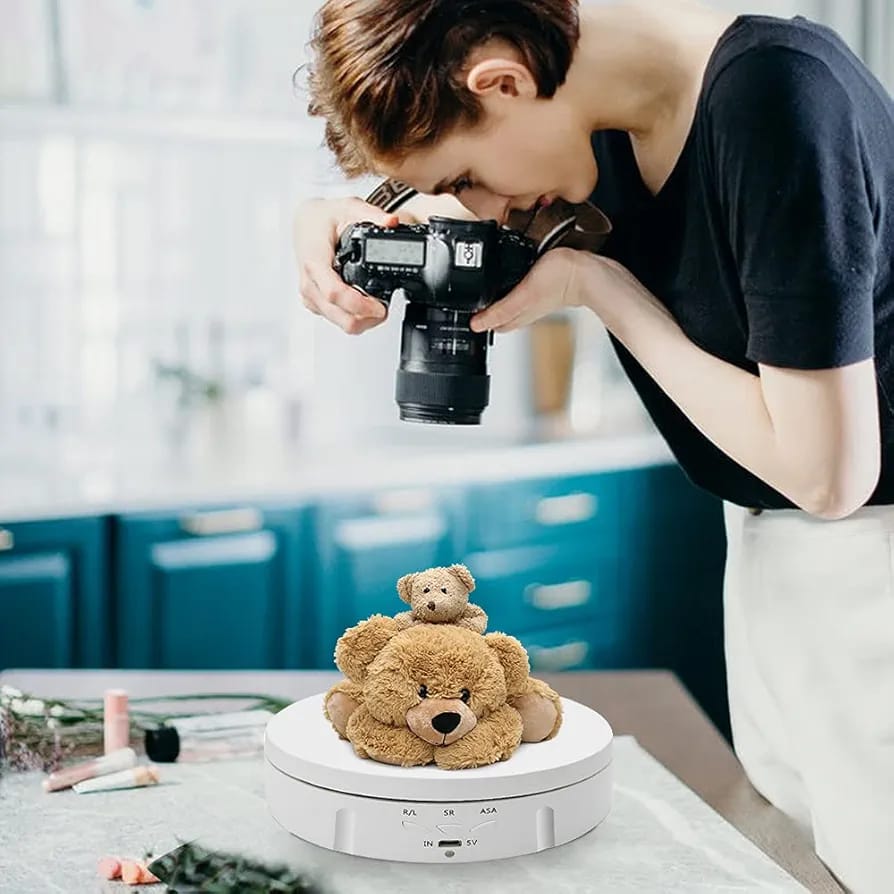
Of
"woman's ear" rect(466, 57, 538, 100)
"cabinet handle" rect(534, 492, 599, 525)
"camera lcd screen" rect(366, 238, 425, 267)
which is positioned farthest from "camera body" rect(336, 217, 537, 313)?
"cabinet handle" rect(534, 492, 599, 525)

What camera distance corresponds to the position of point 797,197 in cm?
92

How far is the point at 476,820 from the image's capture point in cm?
97

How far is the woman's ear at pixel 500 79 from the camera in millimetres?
982

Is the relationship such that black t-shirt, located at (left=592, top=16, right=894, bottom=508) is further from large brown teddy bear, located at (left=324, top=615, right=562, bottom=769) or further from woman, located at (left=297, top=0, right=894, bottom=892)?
large brown teddy bear, located at (left=324, top=615, right=562, bottom=769)

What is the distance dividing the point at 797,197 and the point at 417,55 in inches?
10.8

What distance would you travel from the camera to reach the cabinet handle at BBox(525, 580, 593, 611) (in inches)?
124

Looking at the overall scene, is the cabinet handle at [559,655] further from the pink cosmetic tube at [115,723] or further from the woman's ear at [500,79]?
the woman's ear at [500,79]

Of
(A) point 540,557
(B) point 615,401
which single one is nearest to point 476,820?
(A) point 540,557

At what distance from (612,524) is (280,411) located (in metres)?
0.79

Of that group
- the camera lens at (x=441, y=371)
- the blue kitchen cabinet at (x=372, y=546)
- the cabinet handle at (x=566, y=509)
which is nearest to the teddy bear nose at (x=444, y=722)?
the camera lens at (x=441, y=371)

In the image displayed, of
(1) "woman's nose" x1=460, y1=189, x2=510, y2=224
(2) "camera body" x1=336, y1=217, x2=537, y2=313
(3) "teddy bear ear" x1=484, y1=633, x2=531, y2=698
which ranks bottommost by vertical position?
(3) "teddy bear ear" x1=484, y1=633, x2=531, y2=698

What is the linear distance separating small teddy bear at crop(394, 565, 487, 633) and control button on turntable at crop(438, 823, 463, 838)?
0.15 m

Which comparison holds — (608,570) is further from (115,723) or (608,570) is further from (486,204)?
(486,204)

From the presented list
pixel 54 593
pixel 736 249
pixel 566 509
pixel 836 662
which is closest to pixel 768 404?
pixel 736 249
